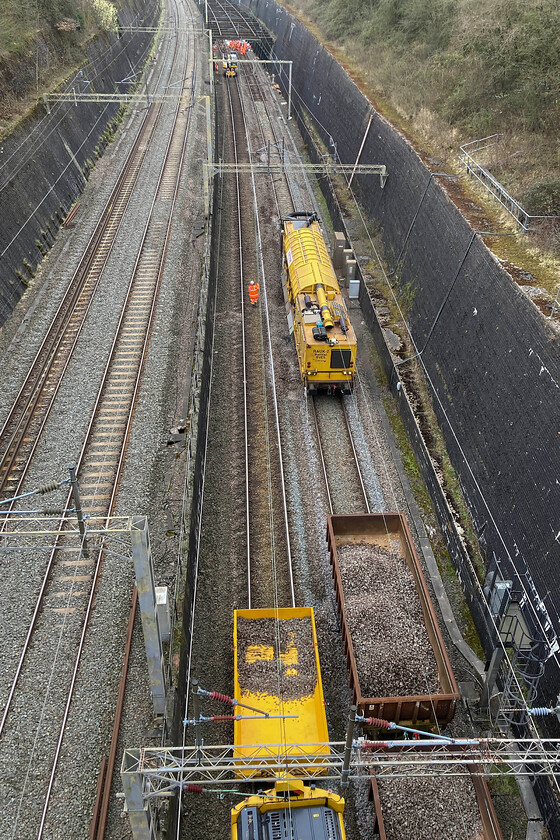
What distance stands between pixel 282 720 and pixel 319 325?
13.1m

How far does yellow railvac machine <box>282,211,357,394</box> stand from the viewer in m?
22.0

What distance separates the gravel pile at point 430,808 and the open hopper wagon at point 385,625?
1131 mm

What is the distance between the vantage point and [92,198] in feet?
122

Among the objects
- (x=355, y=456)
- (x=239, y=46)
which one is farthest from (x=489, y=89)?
(x=239, y=46)

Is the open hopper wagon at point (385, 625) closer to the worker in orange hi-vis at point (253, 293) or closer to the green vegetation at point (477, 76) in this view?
the green vegetation at point (477, 76)

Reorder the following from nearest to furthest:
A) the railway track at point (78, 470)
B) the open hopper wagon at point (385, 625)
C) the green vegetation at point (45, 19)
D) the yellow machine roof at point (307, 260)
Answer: the railway track at point (78, 470)
the open hopper wagon at point (385, 625)
the yellow machine roof at point (307, 260)
the green vegetation at point (45, 19)

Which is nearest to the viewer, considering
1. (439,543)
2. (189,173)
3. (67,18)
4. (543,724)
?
(543,724)

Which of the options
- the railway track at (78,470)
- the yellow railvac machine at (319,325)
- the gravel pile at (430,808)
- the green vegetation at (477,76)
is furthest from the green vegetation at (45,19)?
the gravel pile at (430,808)

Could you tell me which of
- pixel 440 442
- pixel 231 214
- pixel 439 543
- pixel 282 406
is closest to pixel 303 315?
pixel 282 406

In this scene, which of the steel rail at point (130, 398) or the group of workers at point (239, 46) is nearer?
the steel rail at point (130, 398)

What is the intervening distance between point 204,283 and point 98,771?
19771mm

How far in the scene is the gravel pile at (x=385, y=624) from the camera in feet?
45.9

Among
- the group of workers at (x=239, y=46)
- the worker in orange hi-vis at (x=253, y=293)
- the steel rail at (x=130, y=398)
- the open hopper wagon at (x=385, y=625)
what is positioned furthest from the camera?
the group of workers at (x=239, y=46)

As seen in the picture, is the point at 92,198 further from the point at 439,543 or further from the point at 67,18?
the point at 439,543
